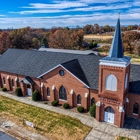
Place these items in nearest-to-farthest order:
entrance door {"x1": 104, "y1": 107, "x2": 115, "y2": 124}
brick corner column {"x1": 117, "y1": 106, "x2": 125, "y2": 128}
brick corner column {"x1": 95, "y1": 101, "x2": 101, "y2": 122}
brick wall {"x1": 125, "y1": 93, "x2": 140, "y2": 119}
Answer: brick corner column {"x1": 117, "y1": 106, "x2": 125, "y2": 128}, entrance door {"x1": 104, "y1": 107, "x2": 115, "y2": 124}, brick corner column {"x1": 95, "y1": 101, "x2": 101, "y2": 122}, brick wall {"x1": 125, "y1": 93, "x2": 140, "y2": 119}

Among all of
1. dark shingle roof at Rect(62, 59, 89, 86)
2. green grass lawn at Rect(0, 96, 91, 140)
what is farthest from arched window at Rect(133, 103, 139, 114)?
dark shingle roof at Rect(62, 59, 89, 86)

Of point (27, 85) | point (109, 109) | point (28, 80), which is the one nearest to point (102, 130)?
point (109, 109)

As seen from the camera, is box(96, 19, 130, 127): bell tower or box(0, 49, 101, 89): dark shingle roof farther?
box(0, 49, 101, 89): dark shingle roof

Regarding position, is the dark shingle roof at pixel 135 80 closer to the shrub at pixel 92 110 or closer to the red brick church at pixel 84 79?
the red brick church at pixel 84 79

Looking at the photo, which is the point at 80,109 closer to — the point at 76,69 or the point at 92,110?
the point at 92,110

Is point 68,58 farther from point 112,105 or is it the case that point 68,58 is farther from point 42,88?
point 112,105

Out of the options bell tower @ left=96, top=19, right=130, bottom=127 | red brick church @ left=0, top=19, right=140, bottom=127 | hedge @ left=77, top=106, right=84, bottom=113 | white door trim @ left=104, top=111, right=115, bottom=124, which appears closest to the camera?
bell tower @ left=96, top=19, right=130, bottom=127

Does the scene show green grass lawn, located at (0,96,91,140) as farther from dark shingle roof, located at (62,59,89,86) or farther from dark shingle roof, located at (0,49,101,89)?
dark shingle roof, located at (62,59,89,86)

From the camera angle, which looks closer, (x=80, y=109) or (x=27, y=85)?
(x=80, y=109)
